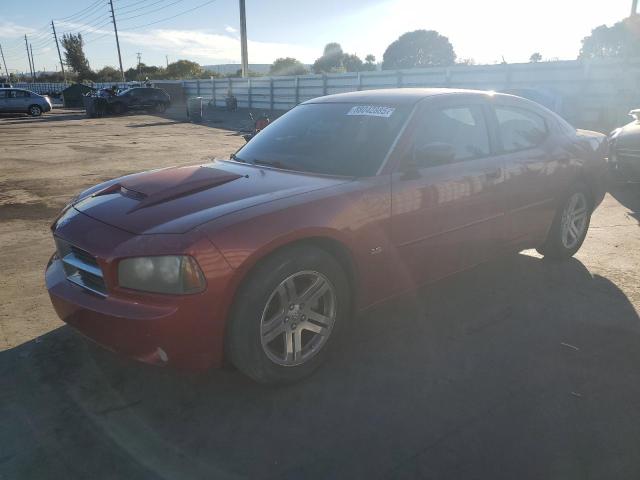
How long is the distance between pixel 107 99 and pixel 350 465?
32.0m

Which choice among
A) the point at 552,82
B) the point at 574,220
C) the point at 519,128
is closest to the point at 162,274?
the point at 519,128

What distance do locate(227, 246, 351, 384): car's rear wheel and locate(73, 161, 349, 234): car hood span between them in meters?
0.38

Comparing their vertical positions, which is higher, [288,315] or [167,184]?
[167,184]

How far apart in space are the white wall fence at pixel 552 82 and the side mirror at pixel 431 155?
Result: 1001 centimetres

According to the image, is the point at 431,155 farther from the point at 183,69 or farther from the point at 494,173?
the point at 183,69

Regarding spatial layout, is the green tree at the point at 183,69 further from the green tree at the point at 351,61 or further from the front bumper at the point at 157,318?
the front bumper at the point at 157,318

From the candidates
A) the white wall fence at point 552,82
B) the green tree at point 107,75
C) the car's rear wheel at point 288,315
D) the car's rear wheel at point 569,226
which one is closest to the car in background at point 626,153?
the car's rear wheel at point 569,226

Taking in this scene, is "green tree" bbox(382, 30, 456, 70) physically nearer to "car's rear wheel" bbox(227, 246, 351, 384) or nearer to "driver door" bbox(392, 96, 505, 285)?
"driver door" bbox(392, 96, 505, 285)

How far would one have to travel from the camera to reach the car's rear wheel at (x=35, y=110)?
2857 centimetres

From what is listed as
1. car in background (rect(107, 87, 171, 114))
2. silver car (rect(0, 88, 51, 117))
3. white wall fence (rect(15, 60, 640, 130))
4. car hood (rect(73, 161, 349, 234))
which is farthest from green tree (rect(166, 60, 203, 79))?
car hood (rect(73, 161, 349, 234))

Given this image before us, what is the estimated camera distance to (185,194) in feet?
9.43

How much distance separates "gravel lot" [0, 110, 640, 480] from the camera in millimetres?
2232

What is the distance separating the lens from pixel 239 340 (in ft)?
8.14

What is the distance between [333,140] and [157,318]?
1769mm
